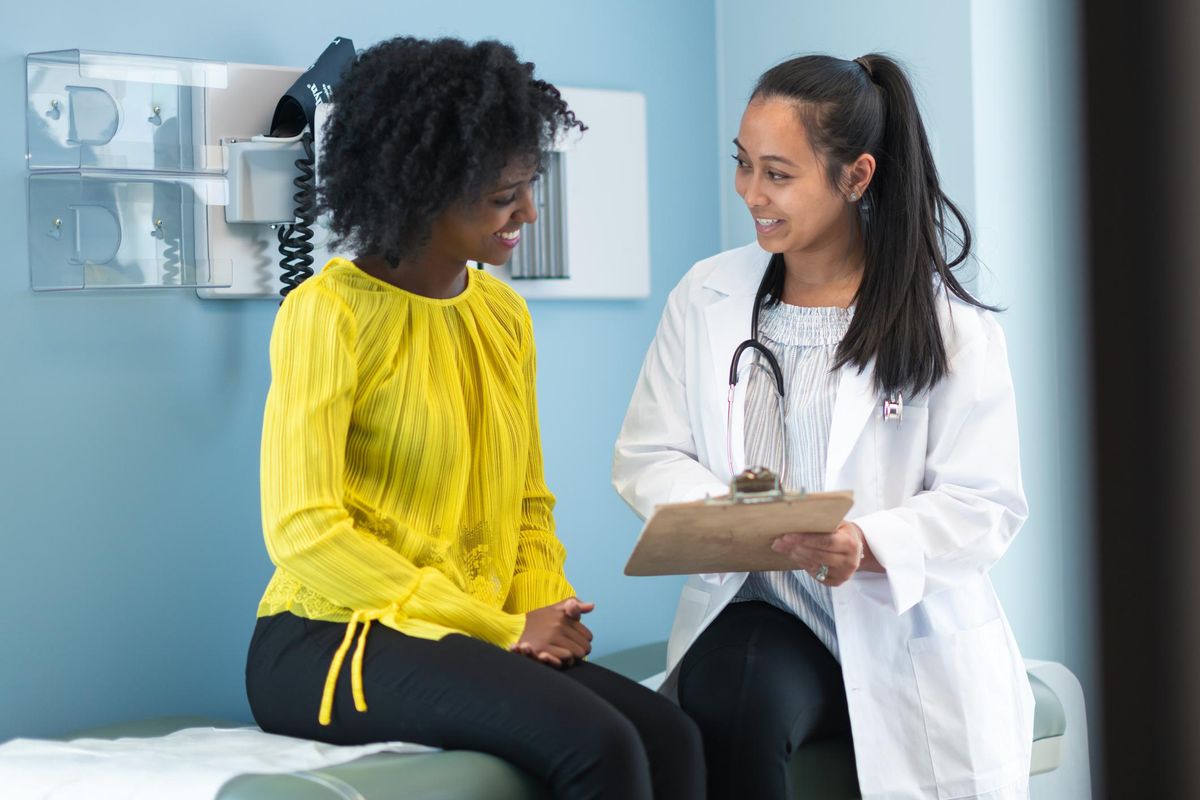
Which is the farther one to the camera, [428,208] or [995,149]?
[995,149]

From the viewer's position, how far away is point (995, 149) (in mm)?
2135

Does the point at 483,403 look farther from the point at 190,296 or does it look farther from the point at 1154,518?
the point at 1154,518

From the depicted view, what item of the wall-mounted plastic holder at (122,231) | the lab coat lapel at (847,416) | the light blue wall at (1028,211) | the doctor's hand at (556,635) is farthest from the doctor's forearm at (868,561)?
the wall-mounted plastic holder at (122,231)

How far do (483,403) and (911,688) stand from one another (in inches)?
24.4

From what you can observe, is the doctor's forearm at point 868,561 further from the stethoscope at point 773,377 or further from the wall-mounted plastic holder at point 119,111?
the wall-mounted plastic holder at point 119,111

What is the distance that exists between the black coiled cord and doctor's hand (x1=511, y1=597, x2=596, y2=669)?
607 millimetres

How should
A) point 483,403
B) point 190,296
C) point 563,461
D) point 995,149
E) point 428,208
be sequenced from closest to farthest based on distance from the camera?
point 428,208 < point 483,403 < point 190,296 < point 995,149 < point 563,461

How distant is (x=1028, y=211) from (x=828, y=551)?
3.06 ft

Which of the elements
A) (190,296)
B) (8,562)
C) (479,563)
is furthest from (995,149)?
(8,562)

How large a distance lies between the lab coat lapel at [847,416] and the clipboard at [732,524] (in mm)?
194

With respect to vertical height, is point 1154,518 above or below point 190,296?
below

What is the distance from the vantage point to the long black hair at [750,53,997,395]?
168 centimetres

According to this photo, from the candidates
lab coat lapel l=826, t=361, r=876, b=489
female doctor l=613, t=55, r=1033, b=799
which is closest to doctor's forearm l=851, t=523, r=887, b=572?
female doctor l=613, t=55, r=1033, b=799

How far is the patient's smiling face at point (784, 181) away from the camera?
1717mm
